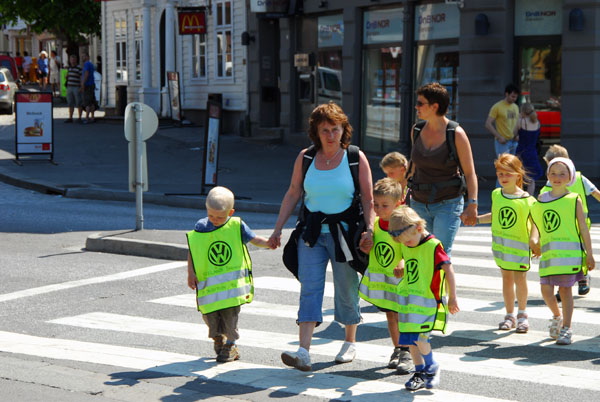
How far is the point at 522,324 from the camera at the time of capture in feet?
25.5

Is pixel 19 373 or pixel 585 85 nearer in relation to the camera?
pixel 19 373

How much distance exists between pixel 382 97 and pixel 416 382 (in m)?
16.5

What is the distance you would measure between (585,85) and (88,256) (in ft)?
32.0

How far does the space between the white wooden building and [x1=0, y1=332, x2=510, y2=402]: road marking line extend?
2053 cm

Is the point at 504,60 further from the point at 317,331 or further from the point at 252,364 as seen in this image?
the point at 252,364

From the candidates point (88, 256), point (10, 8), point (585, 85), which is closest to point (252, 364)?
point (88, 256)

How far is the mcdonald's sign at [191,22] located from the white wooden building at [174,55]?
38 centimetres

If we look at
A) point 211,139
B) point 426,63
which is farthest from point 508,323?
point 426,63

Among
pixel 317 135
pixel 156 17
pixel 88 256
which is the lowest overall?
pixel 88 256

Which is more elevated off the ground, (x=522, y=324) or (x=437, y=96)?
(x=437, y=96)

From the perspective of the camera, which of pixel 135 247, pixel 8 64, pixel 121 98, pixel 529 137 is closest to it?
pixel 135 247

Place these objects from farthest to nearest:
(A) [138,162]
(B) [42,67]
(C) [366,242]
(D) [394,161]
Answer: (B) [42,67] → (A) [138,162] → (D) [394,161] → (C) [366,242]

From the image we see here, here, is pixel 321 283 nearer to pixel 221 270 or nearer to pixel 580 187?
pixel 221 270

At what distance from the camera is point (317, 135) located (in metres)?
6.72
